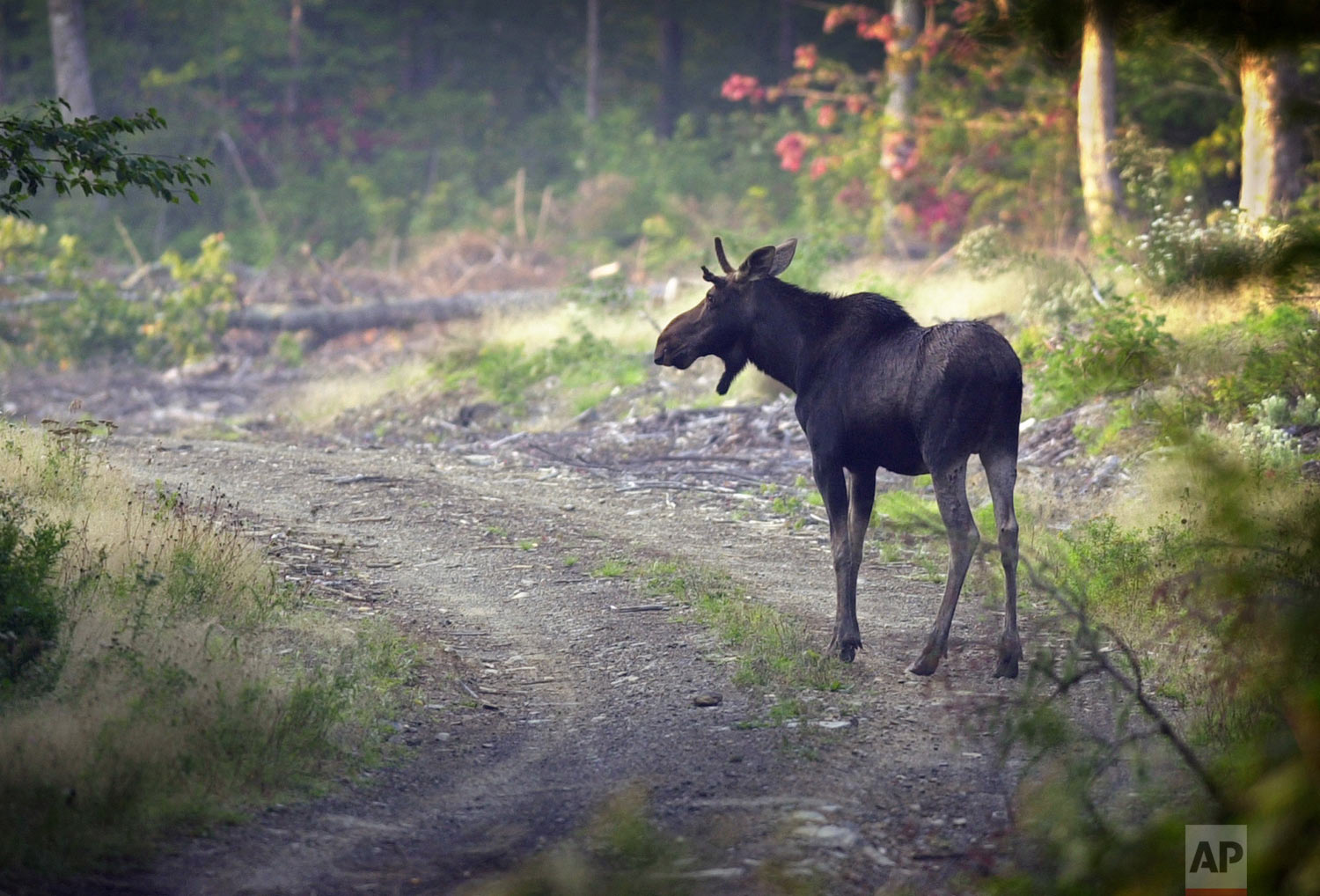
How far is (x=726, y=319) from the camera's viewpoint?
8.81 metres

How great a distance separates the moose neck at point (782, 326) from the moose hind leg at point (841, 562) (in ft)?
2.65

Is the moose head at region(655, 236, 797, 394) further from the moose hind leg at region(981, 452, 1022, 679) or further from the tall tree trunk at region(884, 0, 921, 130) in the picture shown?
the tall tree trunk at region(884, 0, 921, 130)

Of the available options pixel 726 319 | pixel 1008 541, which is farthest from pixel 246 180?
pixel 1008 541

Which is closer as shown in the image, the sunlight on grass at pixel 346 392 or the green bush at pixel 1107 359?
the green bush at pixel 1107 359

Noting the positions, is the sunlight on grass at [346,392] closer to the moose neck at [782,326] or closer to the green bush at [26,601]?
the moose neck at [782,326]

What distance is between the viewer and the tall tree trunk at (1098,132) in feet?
59.5

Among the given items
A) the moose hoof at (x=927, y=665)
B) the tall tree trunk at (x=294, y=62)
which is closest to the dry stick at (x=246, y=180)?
the tall tree trunk at (x=294, y=62)

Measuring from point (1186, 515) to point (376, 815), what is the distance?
684cm

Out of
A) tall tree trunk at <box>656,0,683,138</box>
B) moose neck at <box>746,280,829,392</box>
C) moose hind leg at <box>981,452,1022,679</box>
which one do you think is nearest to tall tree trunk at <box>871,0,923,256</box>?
moose neck at <box>746,280,829,392</box>

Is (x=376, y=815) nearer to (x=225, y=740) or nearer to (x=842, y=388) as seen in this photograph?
(x=225, y=740)

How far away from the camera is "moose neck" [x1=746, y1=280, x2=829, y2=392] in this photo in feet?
28.1

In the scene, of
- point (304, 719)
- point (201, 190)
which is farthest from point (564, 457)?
point (201, 190)

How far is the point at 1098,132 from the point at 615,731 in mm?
14829

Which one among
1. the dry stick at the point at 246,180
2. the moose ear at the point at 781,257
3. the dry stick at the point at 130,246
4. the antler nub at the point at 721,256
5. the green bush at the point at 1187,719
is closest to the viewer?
the green bush at the point at 1187,719
